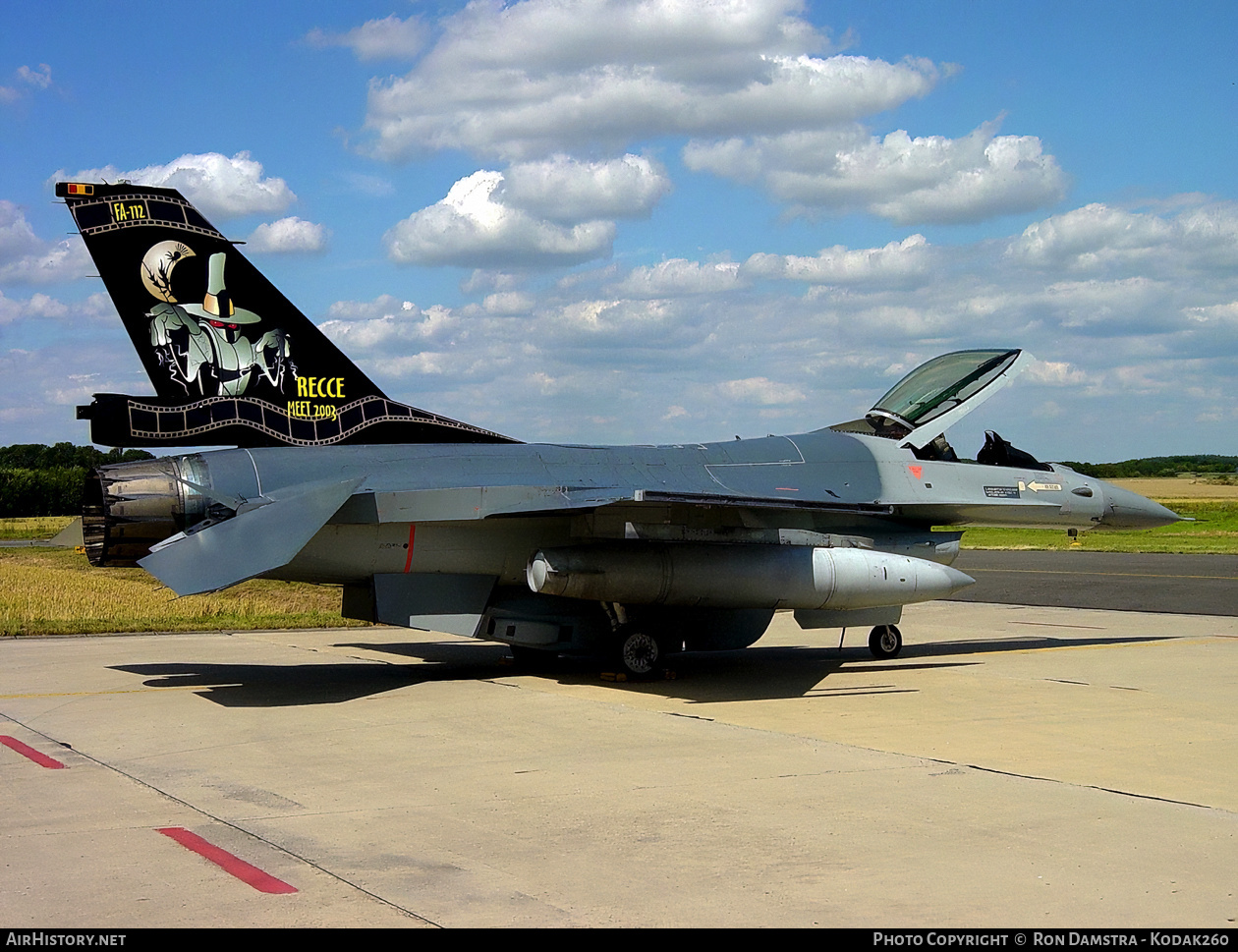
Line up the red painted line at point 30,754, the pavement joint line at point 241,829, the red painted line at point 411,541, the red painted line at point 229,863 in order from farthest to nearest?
the red painted line at point 411,541 < the red painted line at point 30,754 < the red painted line at point 229,863 < the pavement joint line at point 241,829

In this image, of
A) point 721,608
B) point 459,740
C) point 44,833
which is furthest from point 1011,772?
→ point 44,833

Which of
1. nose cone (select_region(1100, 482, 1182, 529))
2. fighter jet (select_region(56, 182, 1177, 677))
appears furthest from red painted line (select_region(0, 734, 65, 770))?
nose cone (select_region(1100, 482, 1182, 529))

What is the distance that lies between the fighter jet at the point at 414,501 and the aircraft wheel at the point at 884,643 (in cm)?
116

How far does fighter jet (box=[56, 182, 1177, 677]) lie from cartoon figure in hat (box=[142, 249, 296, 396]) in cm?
2

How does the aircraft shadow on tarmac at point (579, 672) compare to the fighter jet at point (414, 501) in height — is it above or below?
below

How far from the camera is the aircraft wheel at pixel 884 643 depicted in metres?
14.4

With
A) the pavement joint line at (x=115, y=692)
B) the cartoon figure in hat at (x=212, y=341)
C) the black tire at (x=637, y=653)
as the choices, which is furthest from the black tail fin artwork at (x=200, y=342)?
the black tire at (x=637, y=653)

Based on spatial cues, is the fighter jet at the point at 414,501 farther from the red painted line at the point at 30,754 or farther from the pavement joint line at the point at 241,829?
the pavement joint line at the point at 241,829

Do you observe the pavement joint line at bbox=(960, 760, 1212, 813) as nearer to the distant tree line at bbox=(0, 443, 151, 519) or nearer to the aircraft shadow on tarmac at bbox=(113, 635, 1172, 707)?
the aircraft shadow on tarmac at bbox=(113, 635, 1172, 707)

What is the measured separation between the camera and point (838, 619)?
42.7ft

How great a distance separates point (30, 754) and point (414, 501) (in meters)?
4.13

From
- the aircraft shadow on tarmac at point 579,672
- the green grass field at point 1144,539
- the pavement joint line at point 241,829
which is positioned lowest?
the aircraft shadow on tarmac at point 579,672

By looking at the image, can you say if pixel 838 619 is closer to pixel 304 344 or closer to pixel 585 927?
pixel 304 344
